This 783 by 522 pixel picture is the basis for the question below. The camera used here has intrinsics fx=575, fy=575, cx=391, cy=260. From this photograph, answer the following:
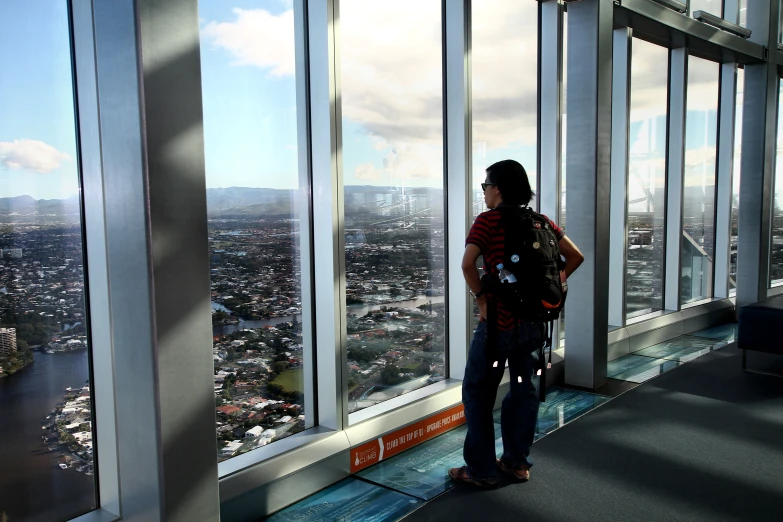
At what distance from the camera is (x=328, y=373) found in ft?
9.98

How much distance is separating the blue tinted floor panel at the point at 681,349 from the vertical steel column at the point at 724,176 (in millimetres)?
1481

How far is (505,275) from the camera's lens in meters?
2.69

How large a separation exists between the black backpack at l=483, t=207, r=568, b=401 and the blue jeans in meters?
0.13

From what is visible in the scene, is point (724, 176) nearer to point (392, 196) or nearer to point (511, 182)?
point (392, 196)

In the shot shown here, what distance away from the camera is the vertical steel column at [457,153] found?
12.2 feet

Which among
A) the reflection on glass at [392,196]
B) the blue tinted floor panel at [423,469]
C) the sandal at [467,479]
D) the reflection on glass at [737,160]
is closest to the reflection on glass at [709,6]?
the reflection on glass at [737,160]

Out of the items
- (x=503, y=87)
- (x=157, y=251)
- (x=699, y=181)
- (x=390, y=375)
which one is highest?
(x=503, y=87)

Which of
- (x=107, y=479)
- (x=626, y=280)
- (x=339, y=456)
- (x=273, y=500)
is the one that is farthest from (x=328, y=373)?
(x=626, y=280)

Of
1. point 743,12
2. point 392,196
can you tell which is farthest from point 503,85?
point 743,12

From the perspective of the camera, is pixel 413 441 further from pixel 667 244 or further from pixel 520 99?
pixel 667 244

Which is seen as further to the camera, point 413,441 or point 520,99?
point 520,99

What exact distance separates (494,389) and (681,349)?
149 inches

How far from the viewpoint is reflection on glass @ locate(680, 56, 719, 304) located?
21.5 ft

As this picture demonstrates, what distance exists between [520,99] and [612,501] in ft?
9.85
